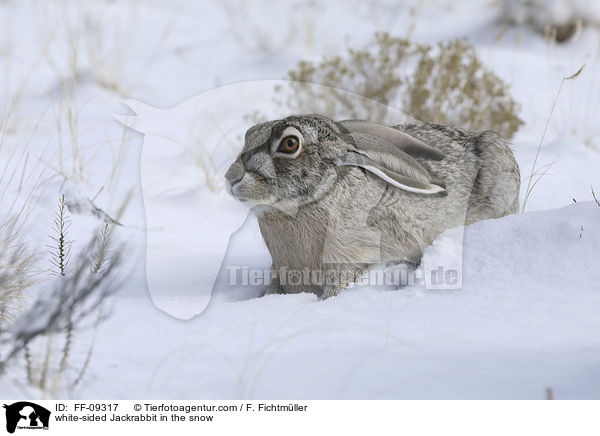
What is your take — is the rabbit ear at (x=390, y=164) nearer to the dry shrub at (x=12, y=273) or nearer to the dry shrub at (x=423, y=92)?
the dry shrub at (x=12, y=273)

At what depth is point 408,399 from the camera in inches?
104

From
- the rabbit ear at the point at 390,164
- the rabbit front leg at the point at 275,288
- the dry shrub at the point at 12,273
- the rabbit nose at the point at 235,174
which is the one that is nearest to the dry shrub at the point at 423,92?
the rabbit ear at the point at 390,164

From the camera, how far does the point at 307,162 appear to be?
3918 millimetres

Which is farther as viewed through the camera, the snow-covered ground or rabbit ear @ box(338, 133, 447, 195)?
rabbit ear @ box(338, 133, 447, 195)

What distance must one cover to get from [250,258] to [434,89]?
142 inches

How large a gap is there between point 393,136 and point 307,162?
24.9 inches

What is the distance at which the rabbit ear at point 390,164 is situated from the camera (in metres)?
3.89

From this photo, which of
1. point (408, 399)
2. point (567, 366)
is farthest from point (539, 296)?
point (408, 399)

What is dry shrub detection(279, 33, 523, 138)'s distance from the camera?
24.5 feet

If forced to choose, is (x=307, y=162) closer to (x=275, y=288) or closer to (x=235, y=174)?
(x=235, y=174)
